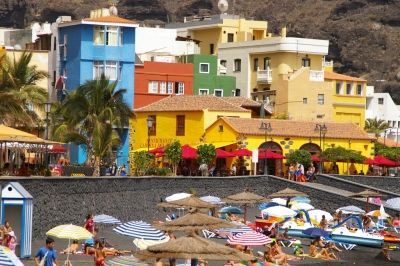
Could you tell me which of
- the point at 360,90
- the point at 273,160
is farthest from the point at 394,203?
the point at 360,90

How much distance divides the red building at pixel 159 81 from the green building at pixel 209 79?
1.14 m

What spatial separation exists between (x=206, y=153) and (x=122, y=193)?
1429cm

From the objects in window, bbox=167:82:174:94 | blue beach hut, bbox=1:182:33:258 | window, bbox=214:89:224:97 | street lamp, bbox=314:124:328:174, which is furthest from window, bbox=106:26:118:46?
blue beach hut, bbox=1:182:33:258

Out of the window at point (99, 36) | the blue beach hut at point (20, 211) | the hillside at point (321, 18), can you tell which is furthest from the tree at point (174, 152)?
the hillside at point (321, 18)

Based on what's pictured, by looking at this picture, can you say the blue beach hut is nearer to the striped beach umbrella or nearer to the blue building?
the striped beach umbrella

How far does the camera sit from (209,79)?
3000 inches

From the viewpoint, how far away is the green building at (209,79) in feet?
247

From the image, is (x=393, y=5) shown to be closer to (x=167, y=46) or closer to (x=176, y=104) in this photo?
(x=167, y=46)

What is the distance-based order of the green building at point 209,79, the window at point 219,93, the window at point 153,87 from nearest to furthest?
the window at point 153,87 → the green building at point 209,79 → the window at point 219,93

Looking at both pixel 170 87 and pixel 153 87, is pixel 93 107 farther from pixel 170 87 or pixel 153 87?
pixel 170 87

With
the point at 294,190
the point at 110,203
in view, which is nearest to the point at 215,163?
the point at 294,190

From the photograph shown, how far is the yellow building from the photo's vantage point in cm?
6259

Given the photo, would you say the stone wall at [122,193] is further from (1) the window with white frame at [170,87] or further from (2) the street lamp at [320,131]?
(1) the window with white frame at [170,87]

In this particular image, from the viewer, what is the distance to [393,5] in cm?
12694
